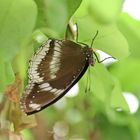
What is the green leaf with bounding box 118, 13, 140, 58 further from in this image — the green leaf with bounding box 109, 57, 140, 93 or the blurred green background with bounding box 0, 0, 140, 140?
the green leaf with bounding box 109, 57, 140, 93

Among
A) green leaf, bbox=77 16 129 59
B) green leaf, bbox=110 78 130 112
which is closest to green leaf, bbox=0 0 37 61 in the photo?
→ green leaf, bbox=77 16 129 59

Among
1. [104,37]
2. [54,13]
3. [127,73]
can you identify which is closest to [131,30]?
[104,37]

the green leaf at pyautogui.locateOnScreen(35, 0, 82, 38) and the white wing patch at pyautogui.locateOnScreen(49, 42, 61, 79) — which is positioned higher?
the green leaf at pyautogui.locateOnScreen(35, 0, 82, 38)

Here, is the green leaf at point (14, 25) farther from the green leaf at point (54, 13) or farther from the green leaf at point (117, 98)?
the green leaf at point (117, 98)

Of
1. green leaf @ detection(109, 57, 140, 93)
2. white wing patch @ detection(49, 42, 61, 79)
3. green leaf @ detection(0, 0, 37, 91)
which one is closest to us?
green leaf @ detection(0, 0, 37, 91)

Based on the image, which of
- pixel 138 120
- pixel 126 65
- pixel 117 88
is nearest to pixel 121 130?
pixel 138 120

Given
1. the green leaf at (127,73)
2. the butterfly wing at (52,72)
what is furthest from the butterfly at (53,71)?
the green leaf at (127,73)

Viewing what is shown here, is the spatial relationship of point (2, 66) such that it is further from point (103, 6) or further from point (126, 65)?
point (126, 65)
